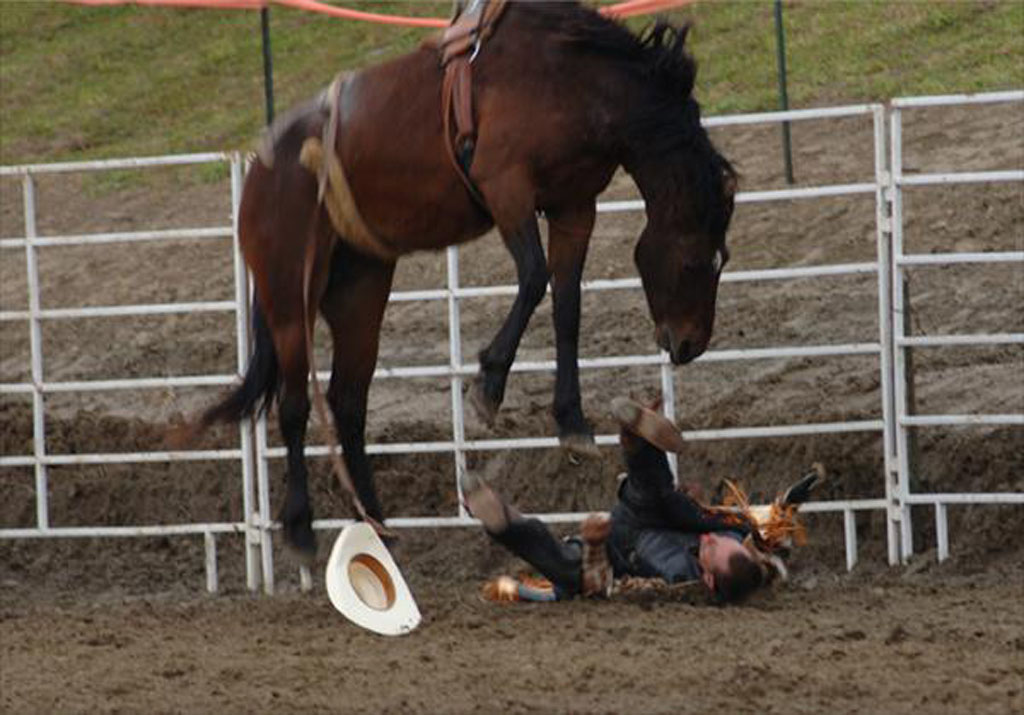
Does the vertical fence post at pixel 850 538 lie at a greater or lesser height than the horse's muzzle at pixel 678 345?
lesser

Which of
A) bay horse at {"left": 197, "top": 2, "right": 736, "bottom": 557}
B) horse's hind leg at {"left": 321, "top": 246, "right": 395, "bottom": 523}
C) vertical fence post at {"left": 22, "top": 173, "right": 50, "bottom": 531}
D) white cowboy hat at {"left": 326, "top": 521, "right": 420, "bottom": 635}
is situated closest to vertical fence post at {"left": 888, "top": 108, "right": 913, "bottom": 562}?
bay horse at {"left": 197, "top": 2, "right": 736, "bottom": 557}

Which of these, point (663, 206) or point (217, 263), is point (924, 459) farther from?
point (217, 263)

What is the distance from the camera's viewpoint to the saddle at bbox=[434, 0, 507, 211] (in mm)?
6344

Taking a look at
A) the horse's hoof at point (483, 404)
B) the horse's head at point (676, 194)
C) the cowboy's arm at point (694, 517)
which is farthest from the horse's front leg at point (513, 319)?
the cowboy's arm at point (694, 517)

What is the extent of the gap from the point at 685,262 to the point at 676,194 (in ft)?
0.69

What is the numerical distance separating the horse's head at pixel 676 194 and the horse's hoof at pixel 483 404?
663 mm

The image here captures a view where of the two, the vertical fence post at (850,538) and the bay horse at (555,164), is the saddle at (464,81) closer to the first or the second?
the bay horse at (555,164)

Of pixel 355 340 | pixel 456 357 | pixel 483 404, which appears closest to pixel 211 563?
pixel 456 357

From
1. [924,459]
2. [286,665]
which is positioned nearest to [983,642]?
[286,665]

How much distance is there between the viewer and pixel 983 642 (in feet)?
20.6

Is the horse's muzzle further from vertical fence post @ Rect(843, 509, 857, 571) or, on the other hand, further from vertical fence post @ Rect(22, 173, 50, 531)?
vertical fence post @ Rect(22, 173, 50, 531)

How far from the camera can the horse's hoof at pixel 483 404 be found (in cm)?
602

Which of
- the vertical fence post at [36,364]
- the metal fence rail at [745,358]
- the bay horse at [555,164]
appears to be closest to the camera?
the bay horse at [555,164]

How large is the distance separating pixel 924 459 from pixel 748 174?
3340mm
